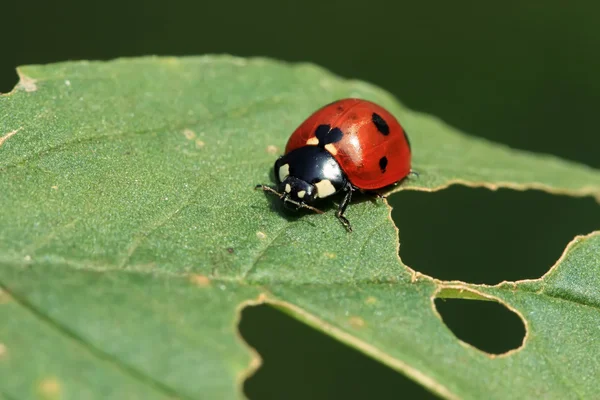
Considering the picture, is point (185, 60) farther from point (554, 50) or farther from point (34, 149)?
point (554, 50)

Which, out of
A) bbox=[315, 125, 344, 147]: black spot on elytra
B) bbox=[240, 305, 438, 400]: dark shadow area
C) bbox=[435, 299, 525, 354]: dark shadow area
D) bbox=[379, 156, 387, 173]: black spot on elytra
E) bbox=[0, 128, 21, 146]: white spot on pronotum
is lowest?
bbox=[240, 305, 438, 400]: dark shadow area

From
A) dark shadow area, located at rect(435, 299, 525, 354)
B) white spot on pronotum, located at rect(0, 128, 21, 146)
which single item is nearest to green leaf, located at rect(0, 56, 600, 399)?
white spot on pronotum, located at rect(0, 128, 21, 146)

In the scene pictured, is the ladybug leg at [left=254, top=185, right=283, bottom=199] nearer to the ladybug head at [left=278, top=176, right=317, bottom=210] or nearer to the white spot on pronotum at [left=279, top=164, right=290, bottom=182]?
the ladybug head at [left=278, top=176, right=317, bottom=210]

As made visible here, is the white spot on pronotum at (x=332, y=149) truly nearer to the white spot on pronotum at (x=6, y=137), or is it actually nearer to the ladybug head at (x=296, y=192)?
the ladybug head at (x=296, y=192)

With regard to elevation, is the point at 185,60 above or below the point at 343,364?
above

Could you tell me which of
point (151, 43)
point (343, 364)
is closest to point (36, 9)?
point (151, 43)

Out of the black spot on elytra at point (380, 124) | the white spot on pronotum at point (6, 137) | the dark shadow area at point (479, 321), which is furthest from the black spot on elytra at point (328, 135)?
the dark shadow area at point (479, 321)

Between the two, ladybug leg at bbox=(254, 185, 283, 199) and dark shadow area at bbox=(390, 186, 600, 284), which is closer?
ladybug leg at bbox=(254, 185, 283, 199)
